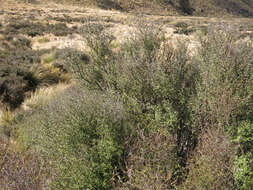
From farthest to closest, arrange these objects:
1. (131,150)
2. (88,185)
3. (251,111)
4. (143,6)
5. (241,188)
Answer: (143,6) → (251,111) → (131,150) → (88,185) → (241,188)

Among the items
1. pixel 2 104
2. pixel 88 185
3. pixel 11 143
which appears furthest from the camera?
pixel 2 104

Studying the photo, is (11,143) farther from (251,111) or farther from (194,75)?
(251,111)

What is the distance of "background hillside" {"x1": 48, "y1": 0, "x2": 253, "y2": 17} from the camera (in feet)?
226

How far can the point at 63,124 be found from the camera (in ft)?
9.45

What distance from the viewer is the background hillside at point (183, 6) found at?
68.8 metres

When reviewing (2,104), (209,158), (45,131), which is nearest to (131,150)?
(209,158)

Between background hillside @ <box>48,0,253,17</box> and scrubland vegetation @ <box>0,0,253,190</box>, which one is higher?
background hillside @ <box>48,0,253,17</box>

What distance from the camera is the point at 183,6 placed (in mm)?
78438

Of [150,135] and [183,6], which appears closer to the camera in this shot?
[150,135]

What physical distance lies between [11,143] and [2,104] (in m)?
2.48

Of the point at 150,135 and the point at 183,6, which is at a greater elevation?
the point at 183,6

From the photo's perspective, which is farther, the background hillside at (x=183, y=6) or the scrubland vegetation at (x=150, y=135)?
the background hillside at (x=183, y=6)

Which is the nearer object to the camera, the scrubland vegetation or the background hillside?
the scrubland vegetation

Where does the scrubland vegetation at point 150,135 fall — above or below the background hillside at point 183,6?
below
